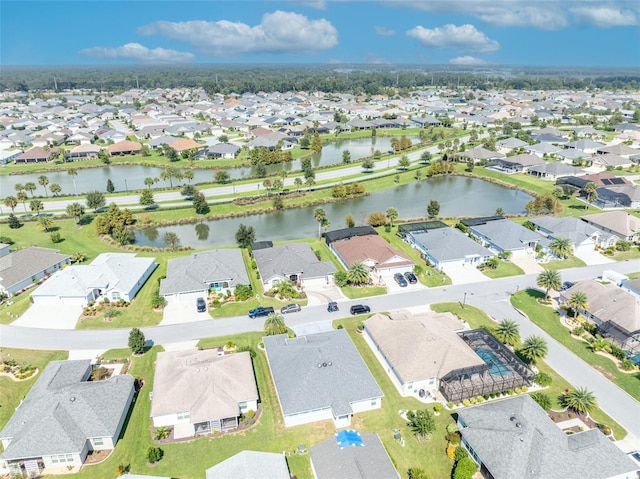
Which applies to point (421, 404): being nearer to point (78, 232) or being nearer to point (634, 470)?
point (634, 470)

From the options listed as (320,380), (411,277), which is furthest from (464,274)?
(320,380)

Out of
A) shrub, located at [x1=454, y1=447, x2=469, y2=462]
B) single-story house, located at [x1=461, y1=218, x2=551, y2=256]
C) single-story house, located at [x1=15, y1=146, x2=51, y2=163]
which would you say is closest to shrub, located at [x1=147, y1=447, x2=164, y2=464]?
shrub, located at [x1=454, y1=447, x2=469, y2=462]

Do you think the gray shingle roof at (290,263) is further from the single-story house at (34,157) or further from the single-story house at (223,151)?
the single-story house at (34,157)

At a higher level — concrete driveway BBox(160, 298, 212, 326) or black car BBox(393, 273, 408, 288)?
black car BBox(393, 273, 408, 288)

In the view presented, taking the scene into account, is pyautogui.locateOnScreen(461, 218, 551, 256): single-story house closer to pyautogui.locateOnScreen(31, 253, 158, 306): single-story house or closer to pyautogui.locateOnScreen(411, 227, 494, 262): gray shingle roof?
pyautogui.locateOnScreen(411, 227, 494, 262): gray shingle roof

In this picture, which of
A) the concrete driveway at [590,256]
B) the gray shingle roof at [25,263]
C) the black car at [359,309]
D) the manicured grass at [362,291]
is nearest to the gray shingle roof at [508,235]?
the concrete driveway at [590,256]

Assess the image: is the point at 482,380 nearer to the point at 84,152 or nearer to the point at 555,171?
the point at 555,171
